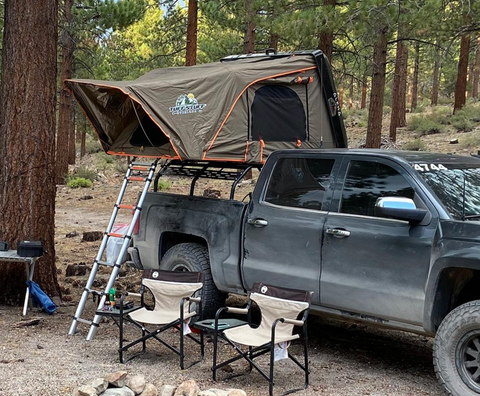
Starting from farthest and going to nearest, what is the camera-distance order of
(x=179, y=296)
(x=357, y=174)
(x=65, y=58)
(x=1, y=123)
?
(x=65, y=58) < (x=1, y=123) < (x=179, y=296) < (x=357, y=174)

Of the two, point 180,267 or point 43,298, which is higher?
point 180,267

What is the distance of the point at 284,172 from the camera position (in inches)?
265

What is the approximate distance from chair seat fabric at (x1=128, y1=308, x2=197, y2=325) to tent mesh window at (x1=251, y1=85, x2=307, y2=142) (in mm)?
2324

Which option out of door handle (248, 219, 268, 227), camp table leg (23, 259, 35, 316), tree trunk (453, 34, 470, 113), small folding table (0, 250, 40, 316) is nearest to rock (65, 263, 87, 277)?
small folding table (0, 250, 40, 316)

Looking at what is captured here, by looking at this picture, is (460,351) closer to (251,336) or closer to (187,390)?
(251,336)

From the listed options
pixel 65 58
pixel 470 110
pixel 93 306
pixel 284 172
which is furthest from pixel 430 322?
pixel 470 110

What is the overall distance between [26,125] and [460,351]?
5.62m

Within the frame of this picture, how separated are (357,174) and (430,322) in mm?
1528

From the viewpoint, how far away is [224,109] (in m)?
7.34

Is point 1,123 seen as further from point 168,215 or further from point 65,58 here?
point 65,58

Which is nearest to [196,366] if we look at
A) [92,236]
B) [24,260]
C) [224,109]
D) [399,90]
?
[24,260]

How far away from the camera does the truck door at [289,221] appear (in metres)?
6.12

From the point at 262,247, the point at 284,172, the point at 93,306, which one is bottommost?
the point at 93,306

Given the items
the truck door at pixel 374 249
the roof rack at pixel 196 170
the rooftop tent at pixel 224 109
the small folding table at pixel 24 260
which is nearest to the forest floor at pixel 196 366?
the small folding table at pixel 24 260
